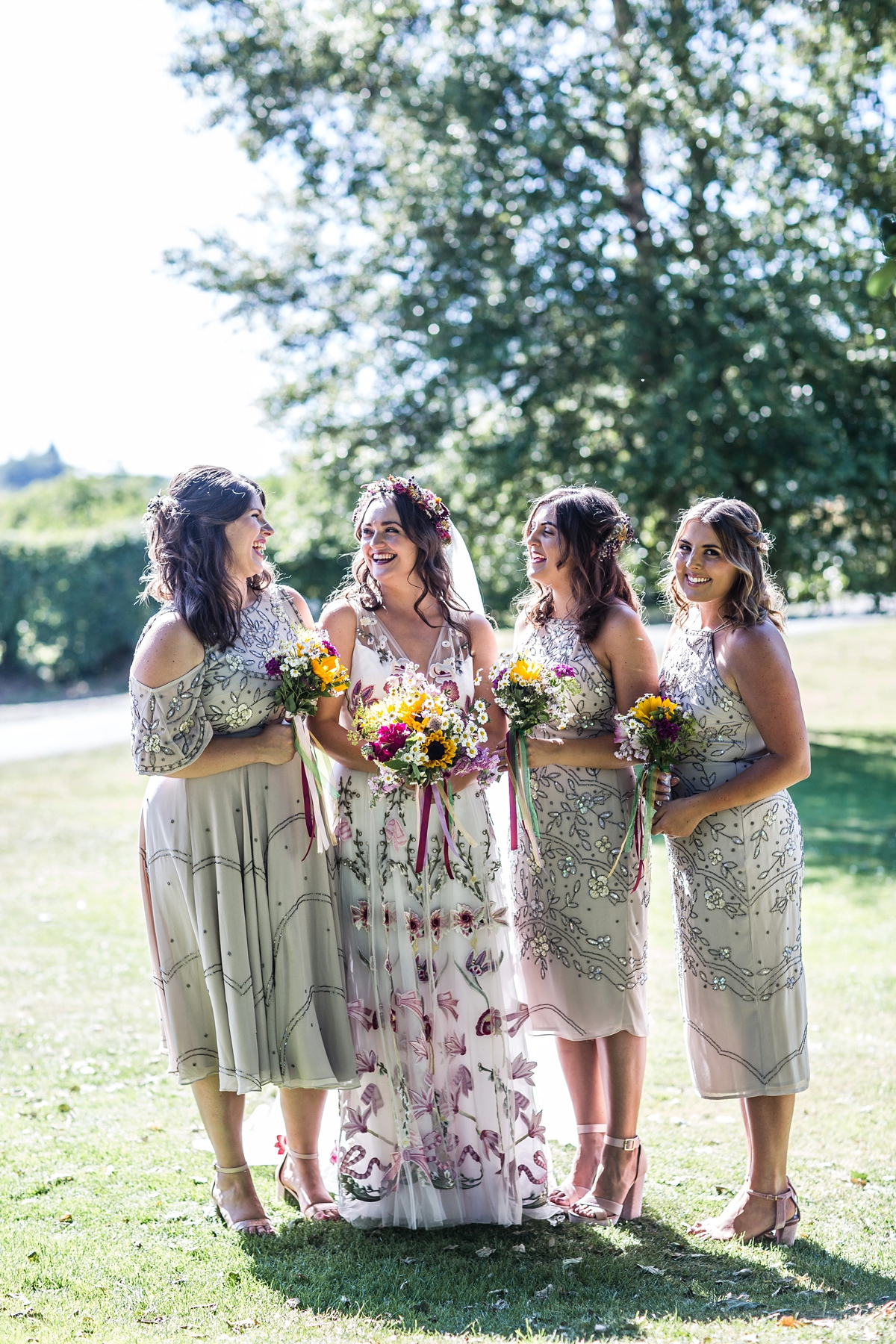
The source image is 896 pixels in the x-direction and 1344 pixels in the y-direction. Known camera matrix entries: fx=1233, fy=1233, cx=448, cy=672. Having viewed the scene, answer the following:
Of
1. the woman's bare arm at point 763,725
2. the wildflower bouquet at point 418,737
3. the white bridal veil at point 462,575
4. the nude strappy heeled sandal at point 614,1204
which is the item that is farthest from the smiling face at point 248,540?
the nude strappy heeled sandal at point 614,1204

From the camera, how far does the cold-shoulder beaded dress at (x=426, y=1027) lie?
4.55 meters

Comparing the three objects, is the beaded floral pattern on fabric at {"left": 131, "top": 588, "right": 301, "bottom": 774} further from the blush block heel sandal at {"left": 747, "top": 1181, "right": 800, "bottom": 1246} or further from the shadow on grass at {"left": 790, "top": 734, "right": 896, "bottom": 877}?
the shadow on grass at {"left": 790, "top": 734, "right": 896, "bottom": 877}

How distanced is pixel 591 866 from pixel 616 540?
1.25 meters

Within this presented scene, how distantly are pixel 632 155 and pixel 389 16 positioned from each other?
13.0ft

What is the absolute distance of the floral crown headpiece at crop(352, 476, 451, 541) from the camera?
4770 millimetres

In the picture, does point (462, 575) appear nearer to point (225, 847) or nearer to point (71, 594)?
point (225, 847)

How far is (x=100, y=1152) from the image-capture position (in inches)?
221

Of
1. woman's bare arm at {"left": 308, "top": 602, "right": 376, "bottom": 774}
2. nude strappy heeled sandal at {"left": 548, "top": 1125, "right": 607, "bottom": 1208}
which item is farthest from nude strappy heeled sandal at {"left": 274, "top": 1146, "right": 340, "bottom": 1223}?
Answer: woman's bare arm at {"left": 308, "top": 602, "right": 376, "bottom": 774}

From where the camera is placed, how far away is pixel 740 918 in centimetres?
446

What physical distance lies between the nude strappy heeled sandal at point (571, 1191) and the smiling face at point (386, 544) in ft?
7.48

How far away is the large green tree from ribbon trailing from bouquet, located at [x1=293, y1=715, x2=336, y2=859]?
10.7 m

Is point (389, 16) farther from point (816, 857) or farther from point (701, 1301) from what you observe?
point (701, 1301)

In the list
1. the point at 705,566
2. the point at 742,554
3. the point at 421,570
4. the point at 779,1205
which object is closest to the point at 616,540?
the point at 705,566

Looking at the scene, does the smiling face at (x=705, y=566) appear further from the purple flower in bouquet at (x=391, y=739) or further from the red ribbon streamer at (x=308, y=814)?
the red ribbon streamer at (x=308, y=814)
